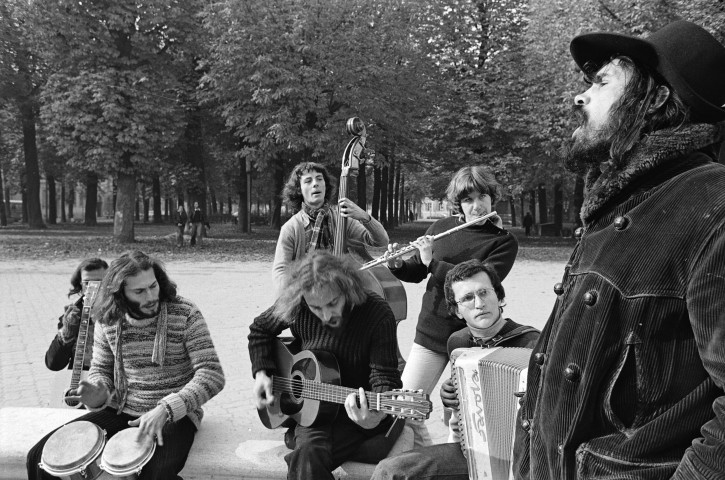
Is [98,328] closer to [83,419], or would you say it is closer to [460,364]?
[83,419]

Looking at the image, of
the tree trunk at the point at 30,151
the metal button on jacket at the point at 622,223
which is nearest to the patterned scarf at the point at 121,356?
the metal button on jacket at the point at 622,223

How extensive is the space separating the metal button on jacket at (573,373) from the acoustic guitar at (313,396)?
1.59m

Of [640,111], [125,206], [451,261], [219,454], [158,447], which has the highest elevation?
[640,111]

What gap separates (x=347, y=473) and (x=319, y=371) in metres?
0.53

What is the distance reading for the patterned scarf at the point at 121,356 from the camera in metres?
3.55

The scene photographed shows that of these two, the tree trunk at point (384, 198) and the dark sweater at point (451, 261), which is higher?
the tree trunk at point (384, 198)

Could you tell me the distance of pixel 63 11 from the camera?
18.5 meters

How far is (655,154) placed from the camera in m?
1.41

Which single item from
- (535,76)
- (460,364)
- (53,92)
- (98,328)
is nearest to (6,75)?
(53,92)

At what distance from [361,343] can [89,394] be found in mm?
1476

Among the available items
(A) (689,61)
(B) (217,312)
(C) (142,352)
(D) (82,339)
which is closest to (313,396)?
(C) (142,352)

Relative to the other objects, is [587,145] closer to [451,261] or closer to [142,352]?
[451,261]

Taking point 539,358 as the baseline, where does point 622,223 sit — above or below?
above

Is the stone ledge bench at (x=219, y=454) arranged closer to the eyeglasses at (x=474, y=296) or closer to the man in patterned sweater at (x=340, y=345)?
the man in patterned sweater at (x=340, y=345)
